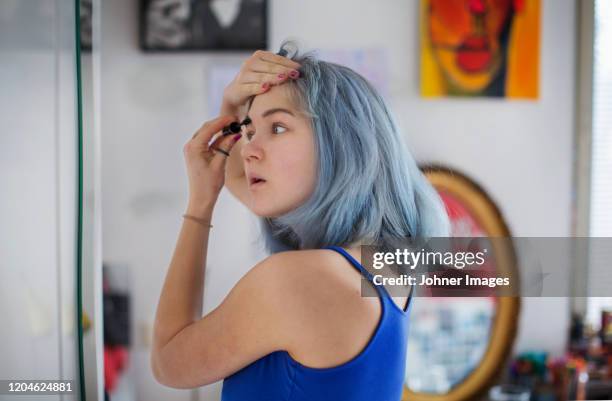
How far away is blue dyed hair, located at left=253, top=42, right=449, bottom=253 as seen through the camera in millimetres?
620

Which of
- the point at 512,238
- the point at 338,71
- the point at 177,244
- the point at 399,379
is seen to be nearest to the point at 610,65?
the point at 512,238

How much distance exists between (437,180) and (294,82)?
0.27 meters

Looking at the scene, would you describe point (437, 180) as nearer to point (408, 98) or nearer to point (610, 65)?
point (408, 98)

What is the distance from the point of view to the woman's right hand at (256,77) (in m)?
0.64

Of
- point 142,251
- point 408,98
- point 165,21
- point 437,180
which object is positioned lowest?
point 142,251

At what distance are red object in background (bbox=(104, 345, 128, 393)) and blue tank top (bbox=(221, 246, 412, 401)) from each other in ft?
0.83

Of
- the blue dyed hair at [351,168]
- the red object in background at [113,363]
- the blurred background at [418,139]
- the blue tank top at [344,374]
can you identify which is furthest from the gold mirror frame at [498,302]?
the red object in background at [113,363]

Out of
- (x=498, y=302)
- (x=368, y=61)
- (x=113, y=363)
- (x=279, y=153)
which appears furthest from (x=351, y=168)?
(x=113, y=363)

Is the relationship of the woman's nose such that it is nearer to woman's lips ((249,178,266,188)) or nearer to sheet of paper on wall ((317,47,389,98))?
woman's lips ((249,178,266,188))

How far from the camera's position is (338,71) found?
2.13ft

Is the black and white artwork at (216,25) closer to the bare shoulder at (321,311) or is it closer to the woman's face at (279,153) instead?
the woman's face at (279,153)

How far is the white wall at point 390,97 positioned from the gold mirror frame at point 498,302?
16 millimetres

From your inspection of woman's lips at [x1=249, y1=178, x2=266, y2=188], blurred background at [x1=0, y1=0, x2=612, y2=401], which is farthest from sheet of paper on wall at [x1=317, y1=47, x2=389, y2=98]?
woman's lips at [x1=249, y1=178, x2=266, y2=188]

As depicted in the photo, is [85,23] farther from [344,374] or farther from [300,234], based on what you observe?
[344,374]
